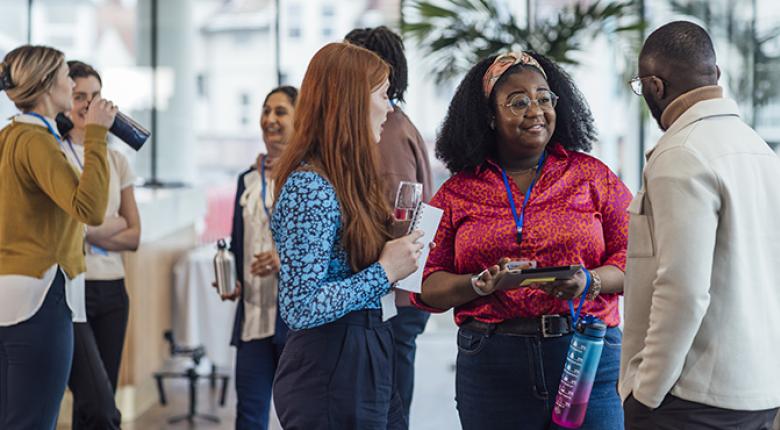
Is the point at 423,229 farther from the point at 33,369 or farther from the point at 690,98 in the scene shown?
the point at 33,369

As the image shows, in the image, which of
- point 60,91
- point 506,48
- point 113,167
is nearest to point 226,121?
point 506,48

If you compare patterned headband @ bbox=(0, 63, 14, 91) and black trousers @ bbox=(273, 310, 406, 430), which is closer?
black trousers @ bbox=(273, 310, 406, 430)

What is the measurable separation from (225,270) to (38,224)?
91 centimetres

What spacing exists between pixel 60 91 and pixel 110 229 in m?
0.93

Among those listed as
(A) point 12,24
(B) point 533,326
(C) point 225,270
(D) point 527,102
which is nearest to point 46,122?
(C) point 225,270

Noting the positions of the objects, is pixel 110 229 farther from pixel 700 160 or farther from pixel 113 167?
pixel 700 160

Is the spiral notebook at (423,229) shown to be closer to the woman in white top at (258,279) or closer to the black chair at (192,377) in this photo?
the woman in white top at (258,279)

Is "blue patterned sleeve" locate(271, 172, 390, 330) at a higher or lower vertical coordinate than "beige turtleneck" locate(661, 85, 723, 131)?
lower

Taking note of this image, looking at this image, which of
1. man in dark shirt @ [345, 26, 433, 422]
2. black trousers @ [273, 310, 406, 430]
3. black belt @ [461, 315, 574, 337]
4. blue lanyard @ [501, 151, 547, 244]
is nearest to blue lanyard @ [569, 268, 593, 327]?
black belt @ [461, 315, 574, 337]

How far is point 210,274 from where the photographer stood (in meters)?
5.95

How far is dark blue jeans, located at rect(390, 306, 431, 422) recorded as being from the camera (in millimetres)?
3383

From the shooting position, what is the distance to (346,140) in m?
2.22

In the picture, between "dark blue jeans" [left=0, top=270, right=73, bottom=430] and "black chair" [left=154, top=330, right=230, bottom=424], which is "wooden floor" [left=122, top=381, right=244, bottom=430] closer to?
"black chair" [left=154, top=330, right=230, bottom=424]

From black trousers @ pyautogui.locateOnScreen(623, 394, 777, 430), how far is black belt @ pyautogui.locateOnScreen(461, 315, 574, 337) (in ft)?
1.21
